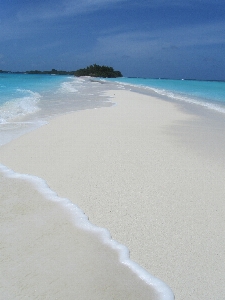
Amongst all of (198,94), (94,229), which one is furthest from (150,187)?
(198,94)

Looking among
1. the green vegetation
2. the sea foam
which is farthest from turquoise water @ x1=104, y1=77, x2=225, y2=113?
the green vegetation

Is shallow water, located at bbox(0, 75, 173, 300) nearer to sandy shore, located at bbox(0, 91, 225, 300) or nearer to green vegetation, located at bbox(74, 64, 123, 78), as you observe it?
sandy shore, located at bbox(0, 91, 225, 300)

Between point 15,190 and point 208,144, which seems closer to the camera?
point 15,190

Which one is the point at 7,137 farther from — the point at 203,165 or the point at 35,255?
the point at 35,255

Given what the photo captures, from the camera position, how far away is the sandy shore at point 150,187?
2.77 metres

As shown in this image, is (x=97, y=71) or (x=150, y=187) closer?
(x=150, y=187)

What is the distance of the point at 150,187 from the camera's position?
4.27m

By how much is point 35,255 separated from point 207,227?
5.72 feet

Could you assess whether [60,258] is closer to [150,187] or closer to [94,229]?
[94,229]

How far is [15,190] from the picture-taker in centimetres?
415

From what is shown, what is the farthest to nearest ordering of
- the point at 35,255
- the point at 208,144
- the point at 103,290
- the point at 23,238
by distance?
the point at 208,144
the point at 23,238
the point at 35,255
the point at 103,290

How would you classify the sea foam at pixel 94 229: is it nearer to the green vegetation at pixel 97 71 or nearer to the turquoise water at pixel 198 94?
the turquoise water at pixel 198 94

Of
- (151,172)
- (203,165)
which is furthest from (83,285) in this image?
(203,165)

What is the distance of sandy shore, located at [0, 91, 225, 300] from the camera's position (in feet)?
9.09
